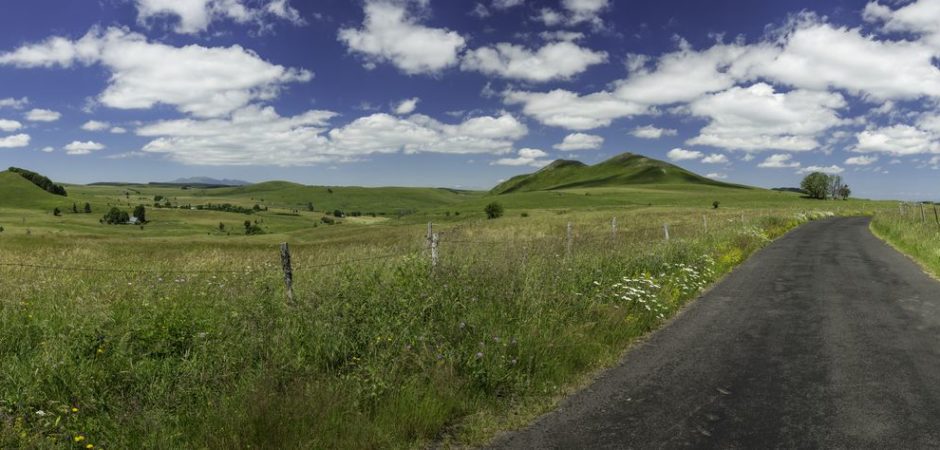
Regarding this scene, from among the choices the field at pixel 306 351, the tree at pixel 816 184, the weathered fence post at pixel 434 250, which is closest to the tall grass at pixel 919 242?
the field at pixel 306 351

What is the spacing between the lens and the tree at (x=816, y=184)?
489 ft

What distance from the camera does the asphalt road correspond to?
538 centimetres

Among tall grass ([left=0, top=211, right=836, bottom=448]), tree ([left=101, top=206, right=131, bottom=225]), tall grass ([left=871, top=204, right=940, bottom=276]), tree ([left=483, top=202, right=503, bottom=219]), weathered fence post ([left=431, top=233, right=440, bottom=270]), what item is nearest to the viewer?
tall grass ([left=0, top=211, right=836, bottom=448])

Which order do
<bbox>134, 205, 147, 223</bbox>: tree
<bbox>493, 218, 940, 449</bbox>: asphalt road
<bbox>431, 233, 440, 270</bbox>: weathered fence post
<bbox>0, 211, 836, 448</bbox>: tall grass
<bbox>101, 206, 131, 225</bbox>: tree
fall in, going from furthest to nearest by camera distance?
1. <bbox>134, 205, 147, 223</bbox>: tree
2. <bbox>101, 206, 131, 225</bbox>: tree
3. <bbox>431, 233, 440, 270</bbox>: weathered fence post
4. <bbox>493, 218, 940, 449</bbox>: asphalt road
5. <bbox>0, 211, 836, 448</bbox>: tall grass

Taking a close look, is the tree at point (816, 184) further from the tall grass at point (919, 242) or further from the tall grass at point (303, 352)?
the tall grass at point (303, 352)

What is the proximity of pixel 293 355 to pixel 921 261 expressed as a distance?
22013mm

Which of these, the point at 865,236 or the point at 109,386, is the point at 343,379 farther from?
the point at 865,236

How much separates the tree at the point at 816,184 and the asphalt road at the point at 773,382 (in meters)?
163

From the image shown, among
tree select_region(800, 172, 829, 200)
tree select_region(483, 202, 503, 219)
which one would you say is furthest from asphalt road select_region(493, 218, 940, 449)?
tree select_region(800, 172, 829, 200)

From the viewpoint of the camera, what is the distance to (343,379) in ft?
19.1

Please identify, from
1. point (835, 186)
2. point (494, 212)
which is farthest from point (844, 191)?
point (494, 212)

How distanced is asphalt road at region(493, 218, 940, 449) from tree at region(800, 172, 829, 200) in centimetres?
16280

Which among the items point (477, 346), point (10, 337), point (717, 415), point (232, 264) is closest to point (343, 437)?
point (477, 346)

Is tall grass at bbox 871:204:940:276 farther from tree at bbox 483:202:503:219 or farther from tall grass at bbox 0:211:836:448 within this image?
tree at bbox 483:202:503:219
